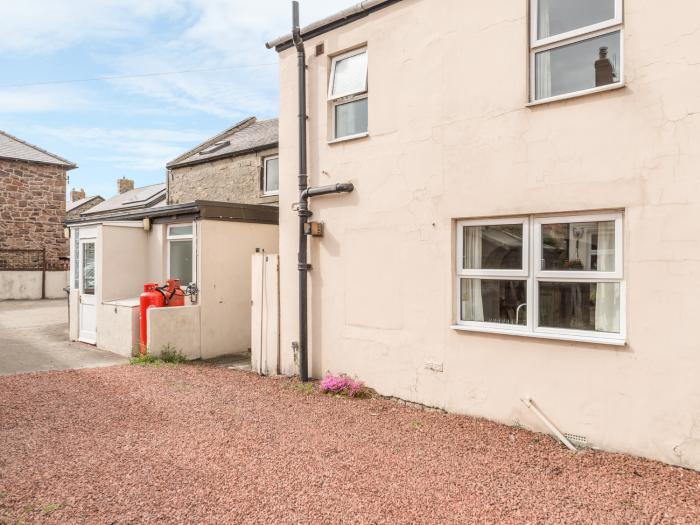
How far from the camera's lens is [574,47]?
209 inches

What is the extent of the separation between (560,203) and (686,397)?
217 cm

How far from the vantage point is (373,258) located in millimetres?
6949

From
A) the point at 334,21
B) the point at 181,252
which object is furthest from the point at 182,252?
the point at 334,21

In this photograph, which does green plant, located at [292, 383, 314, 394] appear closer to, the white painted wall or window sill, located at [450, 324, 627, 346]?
window sill, located at [450, 324, 627, 346]

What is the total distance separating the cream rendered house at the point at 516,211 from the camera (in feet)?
15.3

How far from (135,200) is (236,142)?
1006 centimetres

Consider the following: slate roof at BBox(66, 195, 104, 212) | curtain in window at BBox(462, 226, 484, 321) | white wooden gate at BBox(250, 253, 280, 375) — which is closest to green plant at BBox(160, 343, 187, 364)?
white wooden gate at BBox(250, 253, 280, 375)

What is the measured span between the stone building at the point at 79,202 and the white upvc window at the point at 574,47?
108 ft

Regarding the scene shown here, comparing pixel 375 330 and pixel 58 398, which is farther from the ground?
pixel 375 330

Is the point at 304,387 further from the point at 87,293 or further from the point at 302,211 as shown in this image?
the point at 87,293

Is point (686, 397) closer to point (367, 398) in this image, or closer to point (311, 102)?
point (367, 398)

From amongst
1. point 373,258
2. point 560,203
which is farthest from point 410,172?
point 560,203

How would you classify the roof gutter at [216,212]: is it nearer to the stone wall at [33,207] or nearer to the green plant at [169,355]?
the green plant at [169,355]

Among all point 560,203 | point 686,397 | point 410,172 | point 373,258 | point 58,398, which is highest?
point 410,172
